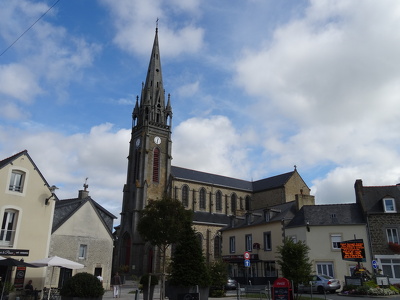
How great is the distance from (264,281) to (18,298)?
18.3m

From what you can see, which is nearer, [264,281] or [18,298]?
[18,298]

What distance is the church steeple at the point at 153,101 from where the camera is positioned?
52.6m

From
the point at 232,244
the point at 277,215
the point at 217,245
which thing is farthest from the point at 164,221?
the point at 217,245

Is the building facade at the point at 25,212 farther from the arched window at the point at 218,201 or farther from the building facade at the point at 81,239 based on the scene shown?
the arched window at the point at 218,201

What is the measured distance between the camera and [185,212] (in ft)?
55.3

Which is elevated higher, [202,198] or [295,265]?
[202,198]

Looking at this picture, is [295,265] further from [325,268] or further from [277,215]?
[277,215]

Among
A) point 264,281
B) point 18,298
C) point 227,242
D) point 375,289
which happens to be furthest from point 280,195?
point 18,298

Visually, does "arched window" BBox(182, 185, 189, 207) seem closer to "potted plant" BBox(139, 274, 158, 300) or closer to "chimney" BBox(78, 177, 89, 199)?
"chimney" BBox(78, 177, 89, 199)

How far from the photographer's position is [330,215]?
29.8 meters

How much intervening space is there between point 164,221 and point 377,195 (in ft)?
69.6

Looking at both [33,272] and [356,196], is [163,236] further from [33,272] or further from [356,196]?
[356,196]

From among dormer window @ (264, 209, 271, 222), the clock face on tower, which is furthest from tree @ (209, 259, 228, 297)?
the clock face on tower

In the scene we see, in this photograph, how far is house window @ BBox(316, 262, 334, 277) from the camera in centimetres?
2775
